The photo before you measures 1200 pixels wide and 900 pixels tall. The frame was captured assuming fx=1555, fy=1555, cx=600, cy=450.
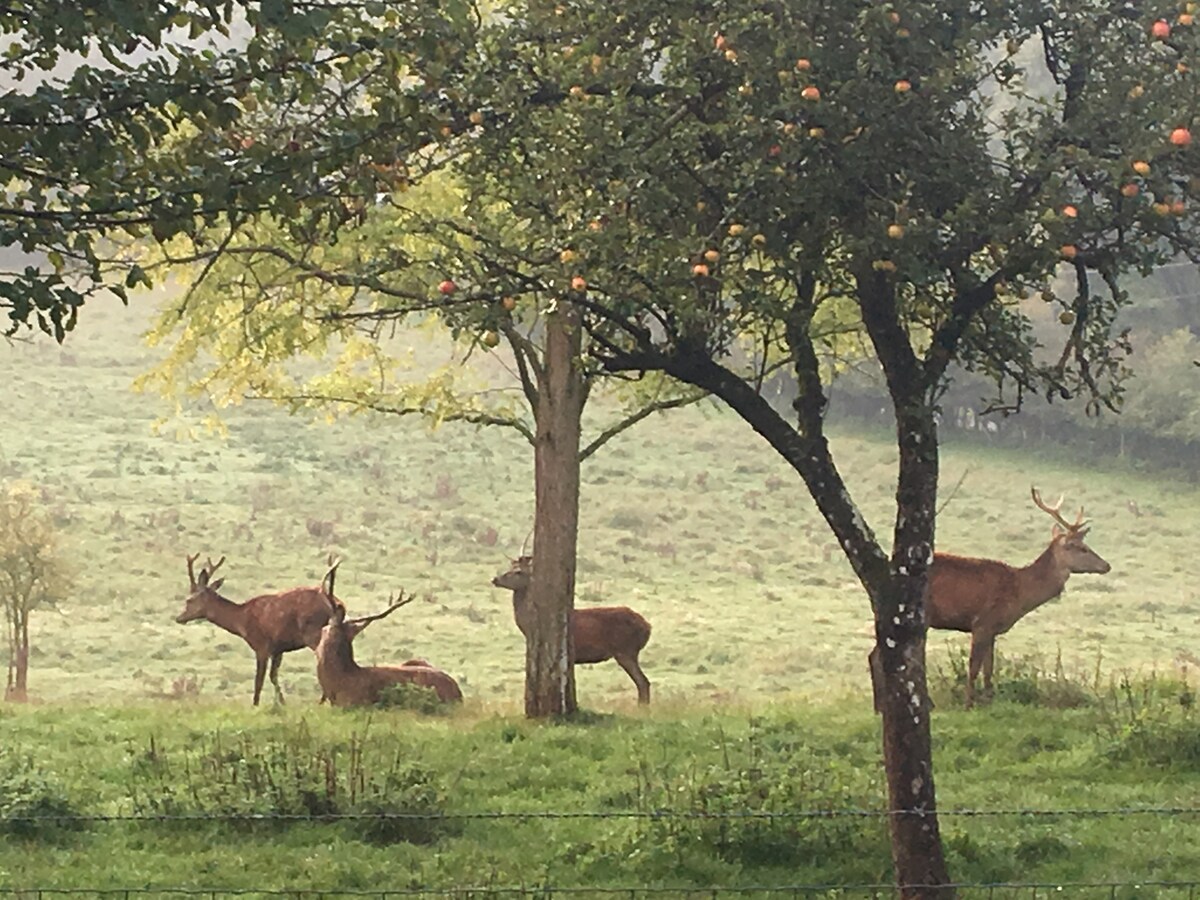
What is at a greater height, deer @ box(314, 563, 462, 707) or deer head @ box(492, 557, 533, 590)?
deer head @ box(492, 557, 533, 590)

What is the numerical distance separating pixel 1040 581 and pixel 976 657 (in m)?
1.82

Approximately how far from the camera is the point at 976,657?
16.0 meters

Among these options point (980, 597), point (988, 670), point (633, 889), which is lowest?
point (633, 889)

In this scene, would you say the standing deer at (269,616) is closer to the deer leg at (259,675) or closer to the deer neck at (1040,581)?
the deer leg at (259,675)

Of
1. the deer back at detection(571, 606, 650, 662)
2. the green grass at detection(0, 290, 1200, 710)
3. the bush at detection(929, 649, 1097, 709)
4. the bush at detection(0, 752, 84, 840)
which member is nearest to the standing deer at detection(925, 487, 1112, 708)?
the bush at detection(929, 649, 1097, 709)

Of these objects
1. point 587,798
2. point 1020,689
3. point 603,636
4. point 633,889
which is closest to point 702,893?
point 633,889

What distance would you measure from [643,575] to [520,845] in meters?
30.9

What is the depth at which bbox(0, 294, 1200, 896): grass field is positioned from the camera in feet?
32.6

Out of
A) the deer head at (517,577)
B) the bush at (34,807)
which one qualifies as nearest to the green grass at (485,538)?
the deer head at (517,577)

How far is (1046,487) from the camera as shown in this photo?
52750 mm

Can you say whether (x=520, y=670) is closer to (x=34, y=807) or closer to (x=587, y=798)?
(x=587, y=798)

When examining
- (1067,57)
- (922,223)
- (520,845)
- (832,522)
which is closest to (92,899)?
(520,845)

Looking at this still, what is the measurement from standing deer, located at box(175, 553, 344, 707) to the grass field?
1324 millimetres

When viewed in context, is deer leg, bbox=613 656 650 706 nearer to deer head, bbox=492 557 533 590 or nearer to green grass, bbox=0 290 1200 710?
deer head, bbox=492 557 533 590
